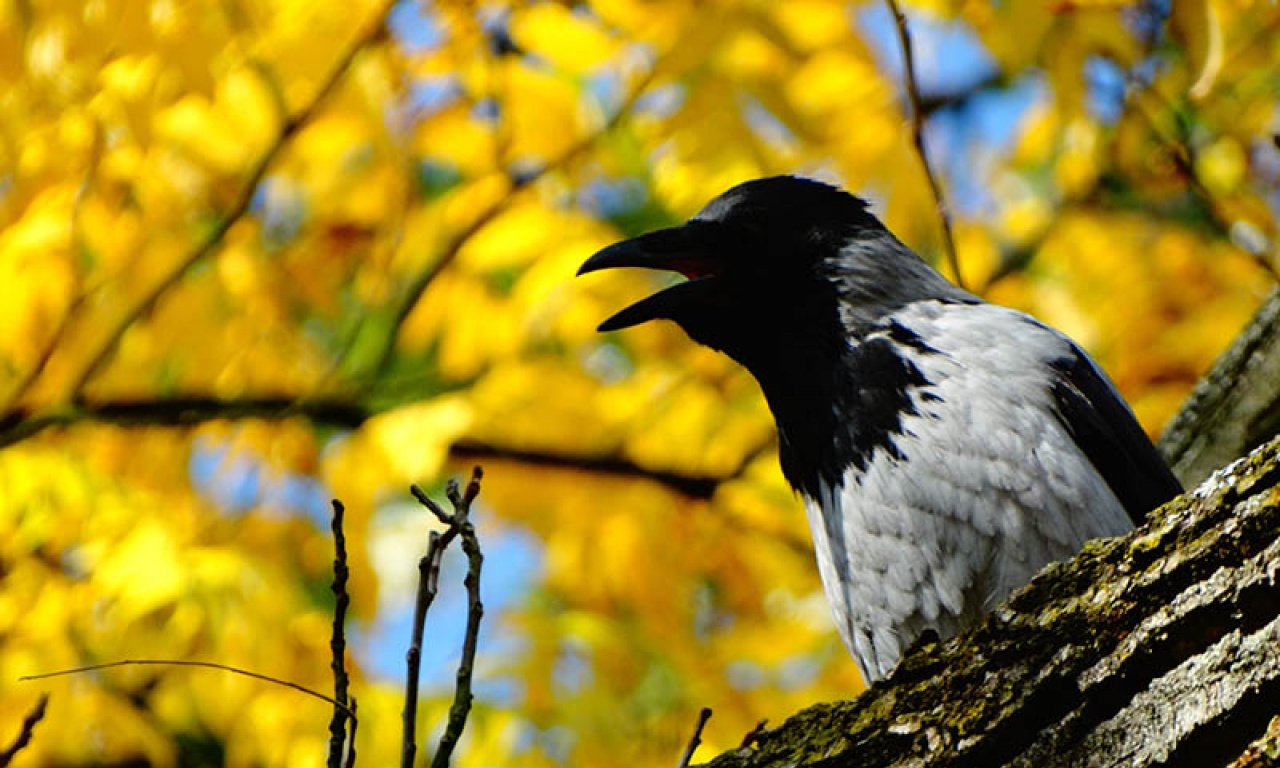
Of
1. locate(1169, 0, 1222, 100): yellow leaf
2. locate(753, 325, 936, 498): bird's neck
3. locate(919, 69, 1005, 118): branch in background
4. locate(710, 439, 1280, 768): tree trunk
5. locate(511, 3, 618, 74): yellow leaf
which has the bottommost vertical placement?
locate(710, 439, 1280, 768): tree trunk

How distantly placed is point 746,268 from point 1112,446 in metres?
1.16

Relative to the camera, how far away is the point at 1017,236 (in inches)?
259

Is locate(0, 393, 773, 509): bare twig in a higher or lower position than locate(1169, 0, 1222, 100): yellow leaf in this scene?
higher

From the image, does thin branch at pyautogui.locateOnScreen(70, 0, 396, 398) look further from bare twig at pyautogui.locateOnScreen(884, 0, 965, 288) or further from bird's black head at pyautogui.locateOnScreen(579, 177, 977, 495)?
bare twig at pyautogui.locateOnScreen(884, 0, 965, 288)

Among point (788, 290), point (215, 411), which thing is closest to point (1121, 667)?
point (788, 290)

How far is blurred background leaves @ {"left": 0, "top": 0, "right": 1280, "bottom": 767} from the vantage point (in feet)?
14.6

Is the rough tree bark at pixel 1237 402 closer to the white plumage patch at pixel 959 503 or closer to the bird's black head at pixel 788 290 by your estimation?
the white plumage patch at pixel 959 503

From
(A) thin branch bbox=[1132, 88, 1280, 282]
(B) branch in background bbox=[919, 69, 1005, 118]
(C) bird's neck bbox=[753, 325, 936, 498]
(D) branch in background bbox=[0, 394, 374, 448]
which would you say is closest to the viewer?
(C) bird's neck bbox=[753, 325, 936, 498]

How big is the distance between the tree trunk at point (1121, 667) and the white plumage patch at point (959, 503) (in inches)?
44.1

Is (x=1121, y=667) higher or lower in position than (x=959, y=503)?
lower

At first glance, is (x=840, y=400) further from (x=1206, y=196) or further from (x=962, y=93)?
(x=962, y=93)

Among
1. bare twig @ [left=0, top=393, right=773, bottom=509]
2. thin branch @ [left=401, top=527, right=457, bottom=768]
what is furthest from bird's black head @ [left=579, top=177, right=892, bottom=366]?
thin branch @ [left=401, top=527, right=457, bottom=768]

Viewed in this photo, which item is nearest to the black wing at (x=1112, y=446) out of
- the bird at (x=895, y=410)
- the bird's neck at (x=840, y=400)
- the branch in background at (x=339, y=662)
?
the bird at (x=895, y=410)

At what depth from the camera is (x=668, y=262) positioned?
416cm
